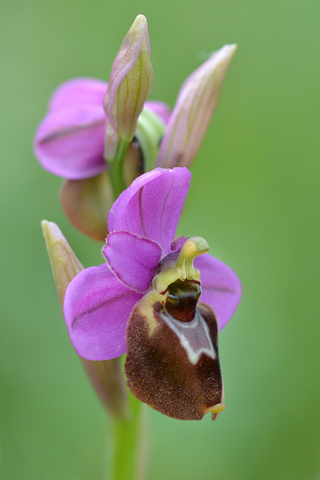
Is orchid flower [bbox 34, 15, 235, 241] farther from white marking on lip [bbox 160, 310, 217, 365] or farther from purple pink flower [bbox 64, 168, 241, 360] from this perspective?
white marking on lip [bbox 160, 310, 217, 365]

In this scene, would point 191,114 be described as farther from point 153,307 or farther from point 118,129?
point 153,307

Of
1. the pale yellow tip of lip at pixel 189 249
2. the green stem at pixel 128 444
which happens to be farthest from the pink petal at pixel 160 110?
the green stem at pixel 128 444

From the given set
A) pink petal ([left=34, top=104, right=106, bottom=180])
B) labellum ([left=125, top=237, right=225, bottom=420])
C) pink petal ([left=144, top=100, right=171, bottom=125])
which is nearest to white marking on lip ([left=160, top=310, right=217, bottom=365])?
labellum ([left=125, top=237, right=225, bottom=420])

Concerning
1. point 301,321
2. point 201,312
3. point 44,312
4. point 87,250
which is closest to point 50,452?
point 44,312

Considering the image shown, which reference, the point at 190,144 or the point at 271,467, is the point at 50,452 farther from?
the point at 190,144

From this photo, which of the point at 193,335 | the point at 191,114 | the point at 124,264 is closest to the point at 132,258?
Answer: the point at 124,264

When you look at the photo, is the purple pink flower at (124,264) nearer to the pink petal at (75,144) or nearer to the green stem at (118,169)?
the green stem at (118,169)
